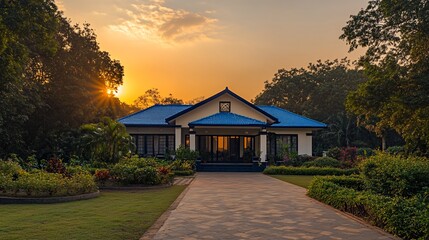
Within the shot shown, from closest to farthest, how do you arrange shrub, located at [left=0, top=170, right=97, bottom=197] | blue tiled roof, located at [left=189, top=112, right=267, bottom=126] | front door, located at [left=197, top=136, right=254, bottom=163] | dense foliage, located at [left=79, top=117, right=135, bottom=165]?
1. shrub, located at [left=0, top=170, right=97, bottom=197]
2. dense foliage, located at [left=79, top=117, right=135, bottom=165]
3. blue tiled roof, located at [left=189, top=112, right=267, bottom=126]
4. front door, located at [left=197, top=136, right=254, bottom=163]

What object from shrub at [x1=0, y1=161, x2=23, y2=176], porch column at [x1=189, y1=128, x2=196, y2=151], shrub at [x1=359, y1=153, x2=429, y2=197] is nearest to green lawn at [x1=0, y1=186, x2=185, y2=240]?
shrub at [x1=0, y1=161, x2=23, y2=176]

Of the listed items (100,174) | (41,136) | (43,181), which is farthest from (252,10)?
(41,136)

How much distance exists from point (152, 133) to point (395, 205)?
25478mm

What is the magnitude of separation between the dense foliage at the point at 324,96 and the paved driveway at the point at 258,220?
32.1m

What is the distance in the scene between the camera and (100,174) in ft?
54.4

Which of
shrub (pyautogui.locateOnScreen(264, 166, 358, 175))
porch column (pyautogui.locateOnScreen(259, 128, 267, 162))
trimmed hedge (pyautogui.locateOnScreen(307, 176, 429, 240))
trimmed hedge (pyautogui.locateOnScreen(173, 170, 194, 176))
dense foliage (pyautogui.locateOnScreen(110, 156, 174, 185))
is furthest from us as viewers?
porch column (pyautogui.locateOnScreen(259, 128, 267, 162))

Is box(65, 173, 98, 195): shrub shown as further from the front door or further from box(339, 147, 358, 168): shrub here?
box(339, 147, 358, 168): shrub

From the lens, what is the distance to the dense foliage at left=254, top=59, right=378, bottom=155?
45.0 metres

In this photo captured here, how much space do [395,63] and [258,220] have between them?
10.0m

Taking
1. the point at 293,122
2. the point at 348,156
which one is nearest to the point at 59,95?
the point at 293,122

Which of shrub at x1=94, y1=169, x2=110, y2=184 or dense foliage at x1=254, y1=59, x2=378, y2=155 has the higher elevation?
dense foliage at x1=254, y1=59, x2=378, y2=155

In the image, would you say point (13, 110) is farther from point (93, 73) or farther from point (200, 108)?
point (200, 108)

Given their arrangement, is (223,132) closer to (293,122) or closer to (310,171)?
→ (293,122)

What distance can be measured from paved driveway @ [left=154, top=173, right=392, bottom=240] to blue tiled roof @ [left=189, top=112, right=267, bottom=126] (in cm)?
1439
